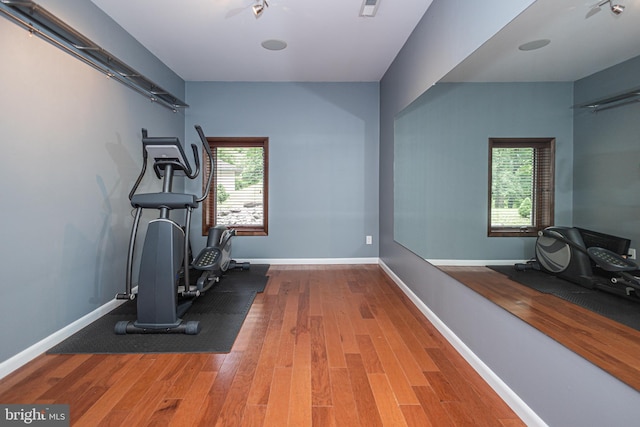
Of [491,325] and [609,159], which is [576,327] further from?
[609,159]

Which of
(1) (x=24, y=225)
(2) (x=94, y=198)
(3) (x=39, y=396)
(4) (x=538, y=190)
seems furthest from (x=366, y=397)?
(2) (x=94, y=198)

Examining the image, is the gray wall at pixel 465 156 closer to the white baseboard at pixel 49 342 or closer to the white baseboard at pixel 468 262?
the white baseboard at pixel 468 262

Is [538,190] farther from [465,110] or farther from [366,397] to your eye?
[366,397]

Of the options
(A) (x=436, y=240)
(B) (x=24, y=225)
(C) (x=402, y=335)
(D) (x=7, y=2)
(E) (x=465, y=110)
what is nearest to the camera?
(D) (x=7, y=2)

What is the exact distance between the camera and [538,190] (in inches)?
60.4

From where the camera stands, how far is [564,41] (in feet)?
4.26

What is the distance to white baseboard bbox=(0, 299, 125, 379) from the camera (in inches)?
73.9

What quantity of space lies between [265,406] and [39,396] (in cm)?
121

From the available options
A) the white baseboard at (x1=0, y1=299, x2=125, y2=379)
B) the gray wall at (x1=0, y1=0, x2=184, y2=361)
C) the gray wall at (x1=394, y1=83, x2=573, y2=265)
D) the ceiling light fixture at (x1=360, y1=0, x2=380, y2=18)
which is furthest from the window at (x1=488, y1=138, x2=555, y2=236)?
the white baseboard at (x1=0, y1=299, x2=125, y2=379)

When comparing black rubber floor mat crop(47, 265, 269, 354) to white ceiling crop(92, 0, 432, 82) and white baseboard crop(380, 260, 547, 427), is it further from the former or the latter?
white ceiling crop(92, 0, 432, 82)

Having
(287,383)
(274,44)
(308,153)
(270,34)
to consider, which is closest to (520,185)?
(287,383)

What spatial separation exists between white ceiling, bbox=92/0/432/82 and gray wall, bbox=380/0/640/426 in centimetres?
32

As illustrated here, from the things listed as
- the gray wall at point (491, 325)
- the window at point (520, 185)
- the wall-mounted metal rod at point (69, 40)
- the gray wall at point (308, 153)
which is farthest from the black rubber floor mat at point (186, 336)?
the wall-mounted metal rod at point (69, 40)

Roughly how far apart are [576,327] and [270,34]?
338 centimetres
